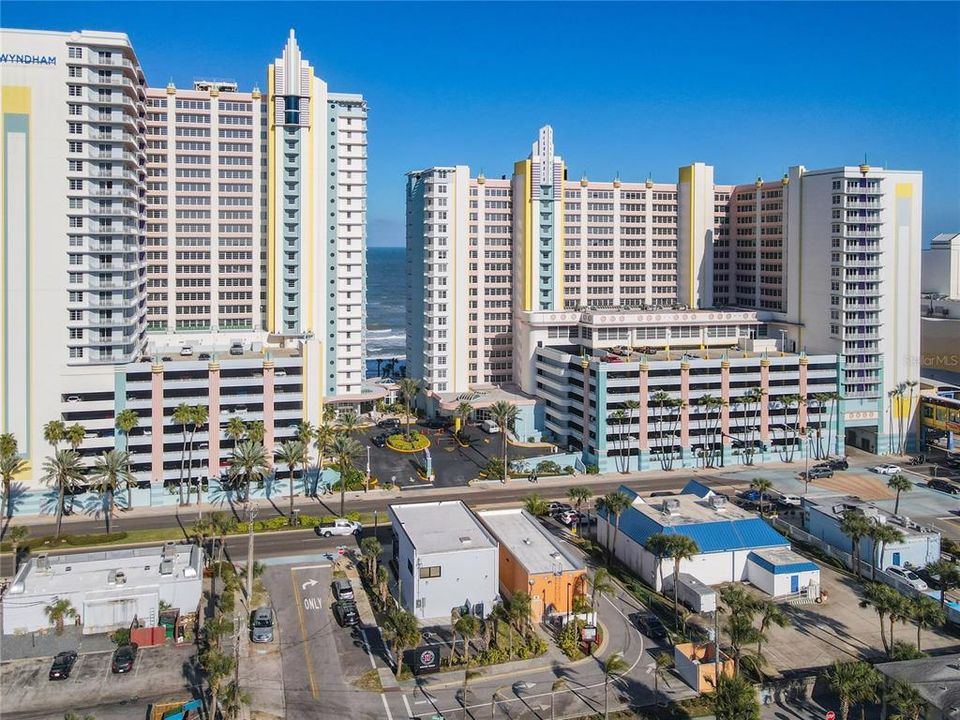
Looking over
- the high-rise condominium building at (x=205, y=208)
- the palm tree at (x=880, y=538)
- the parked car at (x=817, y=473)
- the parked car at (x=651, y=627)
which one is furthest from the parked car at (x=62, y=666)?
the parked car at (x=817, y=473)

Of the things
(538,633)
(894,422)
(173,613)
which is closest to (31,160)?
(173,613)

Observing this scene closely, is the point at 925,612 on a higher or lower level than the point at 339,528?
higher

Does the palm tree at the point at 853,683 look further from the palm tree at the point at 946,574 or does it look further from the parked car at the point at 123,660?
the parked car at the point at 123,660

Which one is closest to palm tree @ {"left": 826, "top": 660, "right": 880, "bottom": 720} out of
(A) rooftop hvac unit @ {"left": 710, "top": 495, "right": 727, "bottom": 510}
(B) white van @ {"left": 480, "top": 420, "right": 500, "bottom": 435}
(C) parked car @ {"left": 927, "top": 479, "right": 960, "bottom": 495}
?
(A) rooftop hvac unit @ {"left": 710, "top": 495, "right": 727, "bottom": 510}

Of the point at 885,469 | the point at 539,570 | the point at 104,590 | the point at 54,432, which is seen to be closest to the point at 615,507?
the point at 539,570

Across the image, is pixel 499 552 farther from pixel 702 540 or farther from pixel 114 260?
pixel 114 260

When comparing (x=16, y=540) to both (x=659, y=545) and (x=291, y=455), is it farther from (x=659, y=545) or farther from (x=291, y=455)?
(x=659, y=545)
